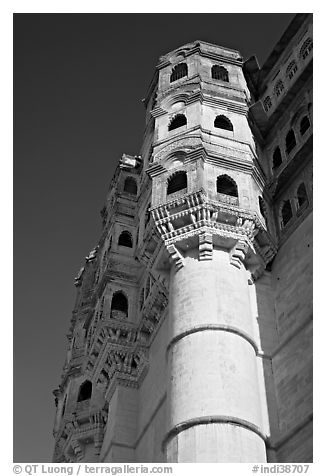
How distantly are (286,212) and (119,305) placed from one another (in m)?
5.32

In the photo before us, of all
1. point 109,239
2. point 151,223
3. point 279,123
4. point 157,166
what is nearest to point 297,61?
point 279,123

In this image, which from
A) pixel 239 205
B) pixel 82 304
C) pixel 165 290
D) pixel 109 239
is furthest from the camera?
pixel 82 304

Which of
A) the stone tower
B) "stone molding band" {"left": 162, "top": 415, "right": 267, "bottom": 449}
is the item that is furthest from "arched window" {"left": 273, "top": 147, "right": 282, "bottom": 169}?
"stone molding band" {"left": 162, "top": 415, "right": 267, "bottom": 449}

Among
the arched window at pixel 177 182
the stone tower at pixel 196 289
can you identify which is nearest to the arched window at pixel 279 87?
the stone tower at pixel 196 289

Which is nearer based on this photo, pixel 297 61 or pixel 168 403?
pixel 168 403

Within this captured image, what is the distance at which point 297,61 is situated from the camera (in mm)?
16266

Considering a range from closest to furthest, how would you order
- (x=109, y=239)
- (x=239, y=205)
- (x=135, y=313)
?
(x=239, y=205), (x=135, y=313), (x=109, y=239)

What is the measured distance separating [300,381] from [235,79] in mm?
8233

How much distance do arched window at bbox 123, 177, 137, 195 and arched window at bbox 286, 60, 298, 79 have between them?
6141mm

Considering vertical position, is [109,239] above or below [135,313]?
above

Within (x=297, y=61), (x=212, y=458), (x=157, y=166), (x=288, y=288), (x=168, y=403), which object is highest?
(x=297, y=61)

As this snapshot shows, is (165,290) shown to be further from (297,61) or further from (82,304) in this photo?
(82,304)

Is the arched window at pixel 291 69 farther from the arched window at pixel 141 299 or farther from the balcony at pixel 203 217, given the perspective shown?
the arched window at pixel 141 299

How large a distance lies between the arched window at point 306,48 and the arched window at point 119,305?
7.27 metres
